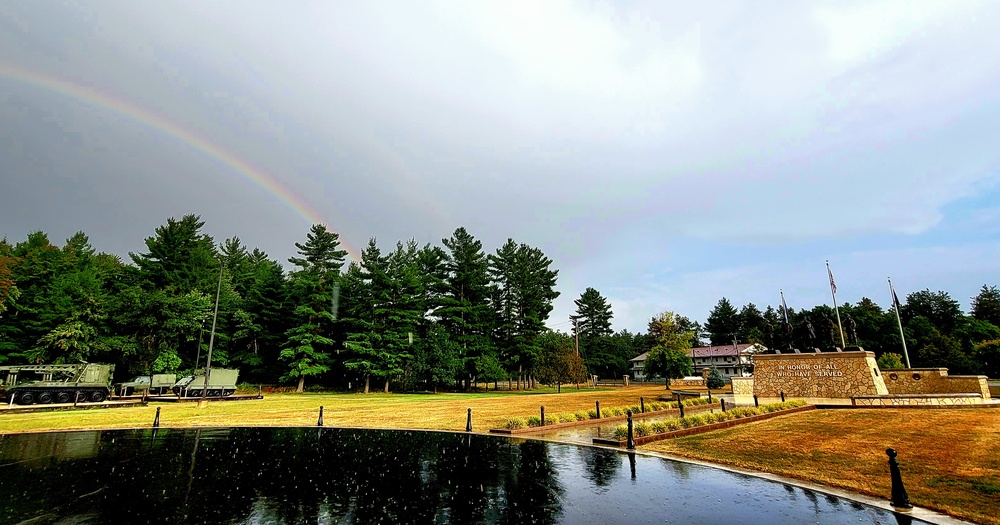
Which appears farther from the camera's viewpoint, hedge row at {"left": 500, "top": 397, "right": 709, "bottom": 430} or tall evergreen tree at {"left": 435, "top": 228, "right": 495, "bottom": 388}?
tall evergreen tree at {"left": 435, "top": 228, "right": 495, "bottom": 388}

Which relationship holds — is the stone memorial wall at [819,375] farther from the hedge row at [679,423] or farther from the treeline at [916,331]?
the hedge row at [679,423]

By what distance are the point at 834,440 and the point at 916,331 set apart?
79.3 m

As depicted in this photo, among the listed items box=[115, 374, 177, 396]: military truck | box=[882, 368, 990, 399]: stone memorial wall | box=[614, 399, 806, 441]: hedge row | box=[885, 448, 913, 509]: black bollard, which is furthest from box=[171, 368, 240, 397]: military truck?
box=[882, 368, 990, 399]: stone memorial wall

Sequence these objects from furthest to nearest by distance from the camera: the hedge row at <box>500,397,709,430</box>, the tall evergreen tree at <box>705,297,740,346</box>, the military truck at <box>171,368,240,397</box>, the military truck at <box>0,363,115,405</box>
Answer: the tall evergreen tree at <box>705,297,740,346</box> → the military truck at <box>171,368,240,397</box> → the military truck at <box>0,363,115,405</box> → the hedge row at <box>500,397,709,430</box>

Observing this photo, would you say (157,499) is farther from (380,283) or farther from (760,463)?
(380,283)

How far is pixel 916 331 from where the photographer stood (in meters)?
69.1

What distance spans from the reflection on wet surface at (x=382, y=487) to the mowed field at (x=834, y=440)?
1.58 meters

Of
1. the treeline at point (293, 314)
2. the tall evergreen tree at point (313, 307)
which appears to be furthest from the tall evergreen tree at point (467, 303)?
the tall evergreen tree at point (313, 307)

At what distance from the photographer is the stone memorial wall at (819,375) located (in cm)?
2575

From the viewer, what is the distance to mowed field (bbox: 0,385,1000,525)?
27.9 feet

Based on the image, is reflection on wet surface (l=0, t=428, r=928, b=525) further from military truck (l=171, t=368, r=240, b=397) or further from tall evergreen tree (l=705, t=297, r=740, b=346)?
tall evergreen tree (l=705, t=297, r=740, b=346)

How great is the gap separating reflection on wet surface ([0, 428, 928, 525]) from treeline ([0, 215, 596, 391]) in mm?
32261

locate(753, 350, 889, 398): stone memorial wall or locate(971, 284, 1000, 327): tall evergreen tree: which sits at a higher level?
locate(971, 284, 1000, 327): tall evergreen tree

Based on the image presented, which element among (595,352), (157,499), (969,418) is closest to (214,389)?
(157,499)
